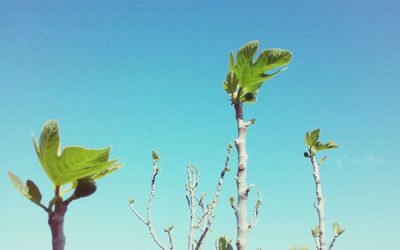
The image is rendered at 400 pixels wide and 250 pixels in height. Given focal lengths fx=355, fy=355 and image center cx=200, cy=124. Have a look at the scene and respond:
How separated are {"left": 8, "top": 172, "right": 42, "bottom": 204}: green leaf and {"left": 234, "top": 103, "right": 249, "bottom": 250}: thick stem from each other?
1.03 m

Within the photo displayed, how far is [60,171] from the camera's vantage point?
1077 mm

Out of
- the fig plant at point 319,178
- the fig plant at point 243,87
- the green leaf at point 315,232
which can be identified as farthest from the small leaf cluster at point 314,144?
the fig plant at point 243,87

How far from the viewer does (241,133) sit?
6.68ft

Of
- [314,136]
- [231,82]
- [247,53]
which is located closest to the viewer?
[247,53]

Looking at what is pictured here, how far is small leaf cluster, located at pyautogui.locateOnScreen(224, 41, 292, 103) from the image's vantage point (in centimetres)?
183

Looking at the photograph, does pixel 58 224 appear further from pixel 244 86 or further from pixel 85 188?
pixel 244 86

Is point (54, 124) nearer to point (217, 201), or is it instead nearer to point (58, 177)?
point (58, 177)

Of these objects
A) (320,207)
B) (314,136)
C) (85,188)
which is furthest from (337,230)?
(85,188)

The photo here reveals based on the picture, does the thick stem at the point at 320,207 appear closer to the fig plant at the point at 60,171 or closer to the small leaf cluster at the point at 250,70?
the small leaf cluster at the point at 250,70

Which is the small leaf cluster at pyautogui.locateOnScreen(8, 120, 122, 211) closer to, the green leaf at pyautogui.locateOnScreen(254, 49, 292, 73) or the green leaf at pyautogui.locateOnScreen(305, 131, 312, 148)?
the green leaf at pyautogui.locateOnScreen(254, 49, 292, 73)

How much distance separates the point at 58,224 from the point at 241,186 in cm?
105

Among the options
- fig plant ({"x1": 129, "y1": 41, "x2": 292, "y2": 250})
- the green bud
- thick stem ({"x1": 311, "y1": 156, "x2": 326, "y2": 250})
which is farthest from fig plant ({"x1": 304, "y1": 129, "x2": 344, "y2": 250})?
the green bud

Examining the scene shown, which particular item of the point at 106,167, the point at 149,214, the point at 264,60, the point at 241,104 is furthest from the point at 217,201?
the point at 106,167

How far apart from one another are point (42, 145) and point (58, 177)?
114 mm
